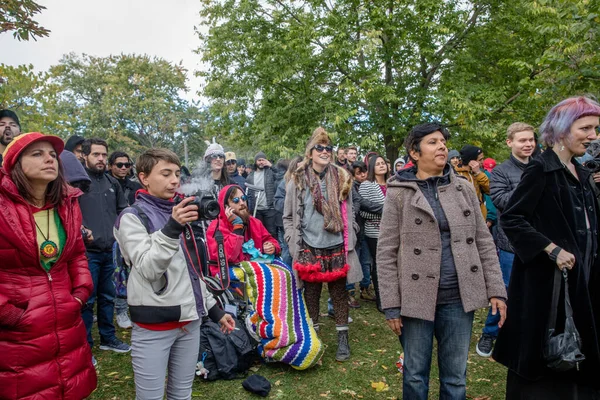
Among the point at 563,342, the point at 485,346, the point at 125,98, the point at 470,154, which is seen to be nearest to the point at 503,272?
the point at 485,346

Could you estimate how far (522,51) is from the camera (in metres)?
12.4

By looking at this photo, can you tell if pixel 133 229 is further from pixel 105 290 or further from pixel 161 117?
pixel 161 117

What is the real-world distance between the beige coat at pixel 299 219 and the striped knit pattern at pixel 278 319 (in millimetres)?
373

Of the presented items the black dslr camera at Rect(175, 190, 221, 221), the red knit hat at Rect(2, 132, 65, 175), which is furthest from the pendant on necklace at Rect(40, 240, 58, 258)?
the black dslr camera at Rect(175, 190, 221, 221)

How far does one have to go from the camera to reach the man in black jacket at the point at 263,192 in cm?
795

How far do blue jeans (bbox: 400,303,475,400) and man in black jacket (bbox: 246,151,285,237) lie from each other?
A: 5.10 metres

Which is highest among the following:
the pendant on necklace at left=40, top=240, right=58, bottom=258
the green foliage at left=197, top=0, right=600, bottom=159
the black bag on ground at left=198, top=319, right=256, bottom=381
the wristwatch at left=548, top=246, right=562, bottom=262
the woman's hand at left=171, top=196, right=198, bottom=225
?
the green foliage at left=197, top=0, right=600, bottom=159

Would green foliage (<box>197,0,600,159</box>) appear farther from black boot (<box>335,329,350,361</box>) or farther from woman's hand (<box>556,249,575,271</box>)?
woman's hand (<box>556,249,575,271</box>)

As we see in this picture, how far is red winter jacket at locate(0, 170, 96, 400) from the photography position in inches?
92.0

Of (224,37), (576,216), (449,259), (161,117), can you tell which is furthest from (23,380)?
(161,117)

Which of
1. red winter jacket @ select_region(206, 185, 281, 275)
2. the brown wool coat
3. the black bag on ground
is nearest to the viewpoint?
the brown wool coat

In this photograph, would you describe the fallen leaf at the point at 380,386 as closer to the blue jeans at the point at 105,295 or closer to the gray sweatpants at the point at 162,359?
the gray sweatpants at the point at 162,359

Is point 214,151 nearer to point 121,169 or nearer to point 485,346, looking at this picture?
point 121,169

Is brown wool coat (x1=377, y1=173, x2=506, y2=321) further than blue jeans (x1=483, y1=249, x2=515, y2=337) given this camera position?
No
